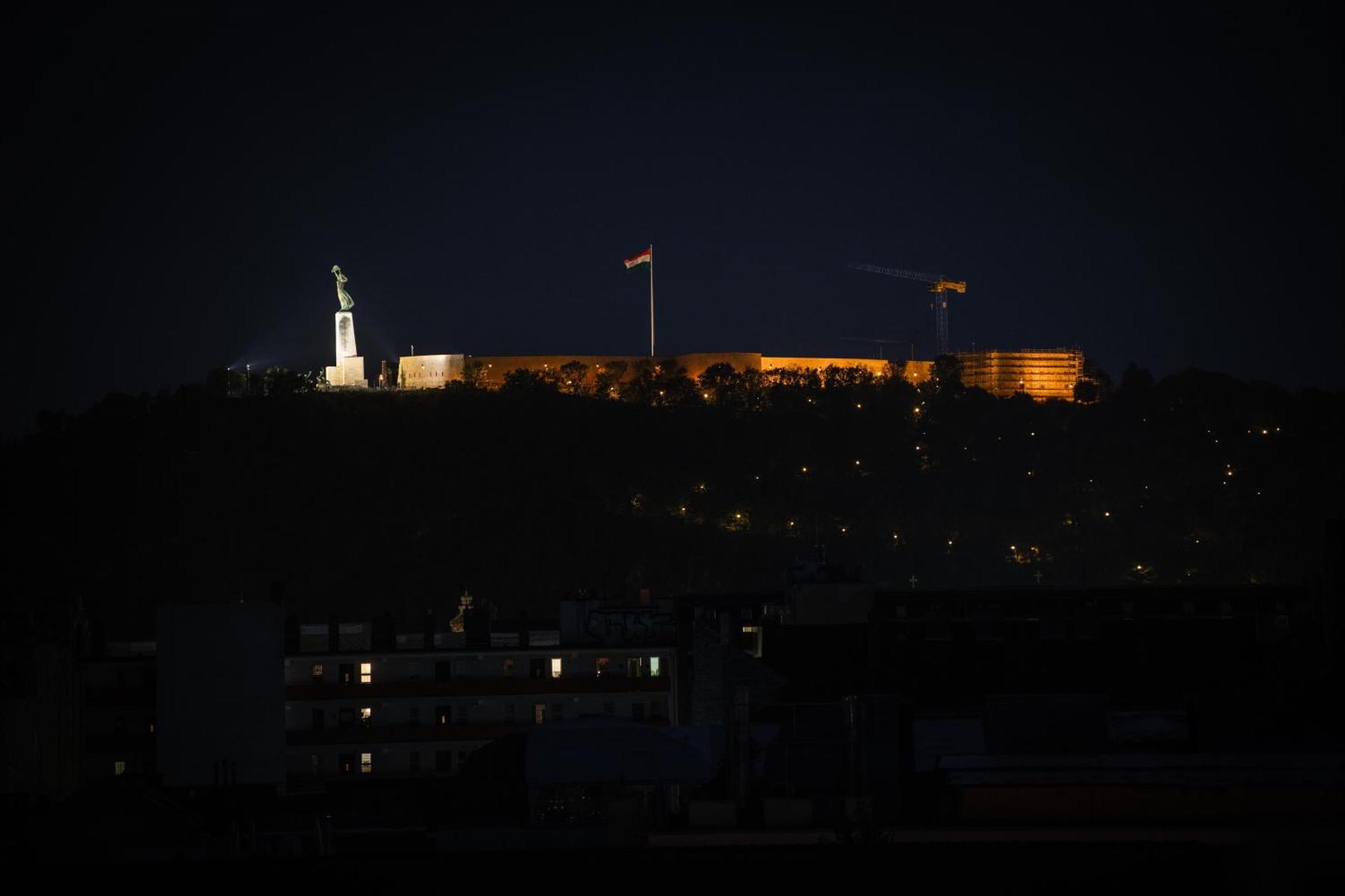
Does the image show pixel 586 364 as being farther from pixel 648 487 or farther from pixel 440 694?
pixel 440 694

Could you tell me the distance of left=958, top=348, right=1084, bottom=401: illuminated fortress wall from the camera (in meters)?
136

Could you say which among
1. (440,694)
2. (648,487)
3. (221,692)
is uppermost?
(648,487)

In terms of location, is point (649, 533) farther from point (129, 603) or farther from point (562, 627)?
point (562, 627)

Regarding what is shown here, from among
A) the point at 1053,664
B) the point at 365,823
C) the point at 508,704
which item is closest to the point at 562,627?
the point at 508,704

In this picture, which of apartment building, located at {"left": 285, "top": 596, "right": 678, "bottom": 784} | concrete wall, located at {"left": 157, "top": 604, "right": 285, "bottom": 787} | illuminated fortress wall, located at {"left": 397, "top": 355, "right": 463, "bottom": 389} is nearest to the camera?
concrete wall, located at {"left": 157, "top": 604, "right": 285, "bottom": 787}

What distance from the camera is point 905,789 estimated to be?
76.2 feet

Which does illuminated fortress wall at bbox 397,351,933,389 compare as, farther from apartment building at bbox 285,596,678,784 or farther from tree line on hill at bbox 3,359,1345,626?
apartment building at bbox 285,596,678,784

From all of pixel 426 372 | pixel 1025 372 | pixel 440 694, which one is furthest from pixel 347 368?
pixel 440 694

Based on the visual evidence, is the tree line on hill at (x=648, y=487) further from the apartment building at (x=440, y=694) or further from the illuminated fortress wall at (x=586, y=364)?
the apartment building at (x=440, y=694)

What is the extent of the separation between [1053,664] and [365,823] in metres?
17.4

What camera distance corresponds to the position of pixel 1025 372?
451 feet

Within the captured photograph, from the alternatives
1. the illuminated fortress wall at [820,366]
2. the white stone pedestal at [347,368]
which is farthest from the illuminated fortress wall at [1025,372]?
the white stone pedestal at [347,368]

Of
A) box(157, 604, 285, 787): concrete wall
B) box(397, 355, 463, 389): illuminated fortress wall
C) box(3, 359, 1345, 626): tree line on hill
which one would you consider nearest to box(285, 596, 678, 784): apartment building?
box(157, 604, 285, 787): concrete wall

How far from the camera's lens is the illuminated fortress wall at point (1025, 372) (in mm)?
136250
